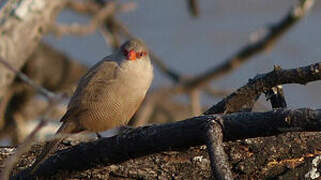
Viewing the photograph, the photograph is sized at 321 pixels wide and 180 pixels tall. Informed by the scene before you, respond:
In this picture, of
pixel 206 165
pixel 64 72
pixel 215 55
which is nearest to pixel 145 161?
pixel 206 165

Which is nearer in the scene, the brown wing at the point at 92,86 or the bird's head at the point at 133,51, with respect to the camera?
the brown wing at the point at 92,86

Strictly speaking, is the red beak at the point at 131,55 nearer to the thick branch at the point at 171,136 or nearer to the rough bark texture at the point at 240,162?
the rough bark texture at the point at 240,162

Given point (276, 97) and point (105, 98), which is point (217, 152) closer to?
point (276, 97)

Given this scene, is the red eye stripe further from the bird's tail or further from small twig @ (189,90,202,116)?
small twig @ (189,90,202,116)

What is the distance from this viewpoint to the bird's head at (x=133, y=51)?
11.2ft

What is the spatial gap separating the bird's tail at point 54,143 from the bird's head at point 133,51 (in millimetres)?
353

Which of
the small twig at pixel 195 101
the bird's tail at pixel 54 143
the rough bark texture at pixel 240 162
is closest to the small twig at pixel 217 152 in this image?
the rough bark texture at pixel 240 162

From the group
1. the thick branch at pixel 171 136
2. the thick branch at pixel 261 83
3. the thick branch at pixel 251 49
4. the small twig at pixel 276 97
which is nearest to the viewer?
the thick branch at pixel 171 136

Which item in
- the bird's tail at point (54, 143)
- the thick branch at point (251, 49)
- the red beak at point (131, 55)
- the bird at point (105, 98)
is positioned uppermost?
the thick branch at point (251, 49)

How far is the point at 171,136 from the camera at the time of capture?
238cm

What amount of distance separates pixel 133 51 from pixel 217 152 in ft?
4.38

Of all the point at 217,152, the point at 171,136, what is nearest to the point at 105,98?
the point at 171,136

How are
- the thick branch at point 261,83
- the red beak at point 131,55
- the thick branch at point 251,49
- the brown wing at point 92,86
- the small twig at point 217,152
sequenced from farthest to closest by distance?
the thick branch at point 251,49 → the red beak at point 131,55 → the brown wing at point 92,86 → the thick branch at point 261,83 → the small twig at point 217,152

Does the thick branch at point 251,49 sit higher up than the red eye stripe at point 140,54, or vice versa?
the thick branch at point 251,49
